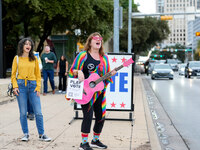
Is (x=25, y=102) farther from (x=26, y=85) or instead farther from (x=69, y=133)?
(x=69, y=133)

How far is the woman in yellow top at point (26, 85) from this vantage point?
561 centimetres

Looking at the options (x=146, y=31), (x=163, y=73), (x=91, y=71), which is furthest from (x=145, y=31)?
(x=91, y=71)

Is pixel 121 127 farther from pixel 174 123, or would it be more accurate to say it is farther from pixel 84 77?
pixel 84 77

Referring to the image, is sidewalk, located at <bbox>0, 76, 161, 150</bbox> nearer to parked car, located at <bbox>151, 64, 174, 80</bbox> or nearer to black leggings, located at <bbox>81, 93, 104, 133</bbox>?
black leggings, located at <bbox>81, 93, 104, 133</bbox>

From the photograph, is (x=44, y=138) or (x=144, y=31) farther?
(x=144, y=31)

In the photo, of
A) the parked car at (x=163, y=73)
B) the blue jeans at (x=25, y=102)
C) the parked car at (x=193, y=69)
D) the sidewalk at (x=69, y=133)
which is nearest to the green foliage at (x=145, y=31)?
the parked car at (x=193, y=69)

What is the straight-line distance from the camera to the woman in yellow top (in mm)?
5613

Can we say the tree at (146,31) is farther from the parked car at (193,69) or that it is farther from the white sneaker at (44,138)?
the white sneaker at (44,138)

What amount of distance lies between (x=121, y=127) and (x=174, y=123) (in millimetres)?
1723

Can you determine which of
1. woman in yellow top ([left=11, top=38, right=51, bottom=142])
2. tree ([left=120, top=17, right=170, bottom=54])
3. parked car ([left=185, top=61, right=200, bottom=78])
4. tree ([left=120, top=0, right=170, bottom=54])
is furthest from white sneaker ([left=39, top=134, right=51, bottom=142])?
tree ([left=120, top=17, right=170, bottom=54])

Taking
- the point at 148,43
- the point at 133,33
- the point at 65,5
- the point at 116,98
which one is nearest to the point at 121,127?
the point at 116,98

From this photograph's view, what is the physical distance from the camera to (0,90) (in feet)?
35.2

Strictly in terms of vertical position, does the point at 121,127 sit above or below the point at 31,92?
below

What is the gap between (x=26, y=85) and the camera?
566cm
